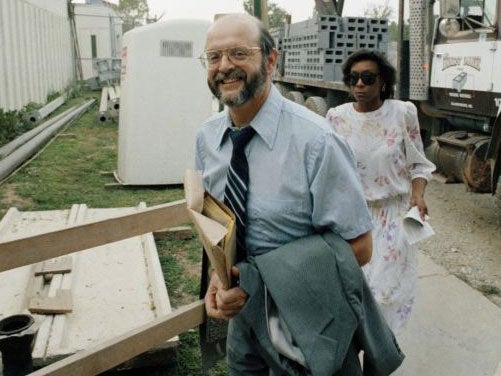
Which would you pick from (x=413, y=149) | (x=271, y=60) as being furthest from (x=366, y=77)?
(x=271, y=60)

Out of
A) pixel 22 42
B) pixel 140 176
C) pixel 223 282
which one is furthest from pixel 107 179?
pixel 22 42

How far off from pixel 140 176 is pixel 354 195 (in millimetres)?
5748

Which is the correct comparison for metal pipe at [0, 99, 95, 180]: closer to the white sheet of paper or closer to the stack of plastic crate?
the stack of plastic crate

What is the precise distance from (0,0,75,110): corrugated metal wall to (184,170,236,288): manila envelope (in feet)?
37.2

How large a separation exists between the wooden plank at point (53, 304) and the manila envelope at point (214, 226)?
2011 mm

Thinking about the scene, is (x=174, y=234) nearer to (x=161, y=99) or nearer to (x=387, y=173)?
(x=161, y=99)

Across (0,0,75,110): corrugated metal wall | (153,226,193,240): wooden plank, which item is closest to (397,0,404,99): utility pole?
(153,226,193,240): wooden plank

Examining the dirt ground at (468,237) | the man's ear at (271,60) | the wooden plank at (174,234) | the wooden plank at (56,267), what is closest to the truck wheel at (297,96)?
the dirt ground at (468,237)

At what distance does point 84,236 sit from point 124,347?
1.66 feet

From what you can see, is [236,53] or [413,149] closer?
[236,53]

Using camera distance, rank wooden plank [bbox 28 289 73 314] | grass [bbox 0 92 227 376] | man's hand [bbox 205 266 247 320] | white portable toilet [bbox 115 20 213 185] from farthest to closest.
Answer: white portable toilet [bbox 115 20 213 185], grass [bbox 0 92 227 376], wooden plank [bbox 28 289 73 314], man's hand [bbox 205 266 247 320]

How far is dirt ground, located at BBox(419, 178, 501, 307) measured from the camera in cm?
441

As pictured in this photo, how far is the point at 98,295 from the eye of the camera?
11.6 ft

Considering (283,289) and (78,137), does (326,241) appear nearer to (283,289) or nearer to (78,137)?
(283,289)
